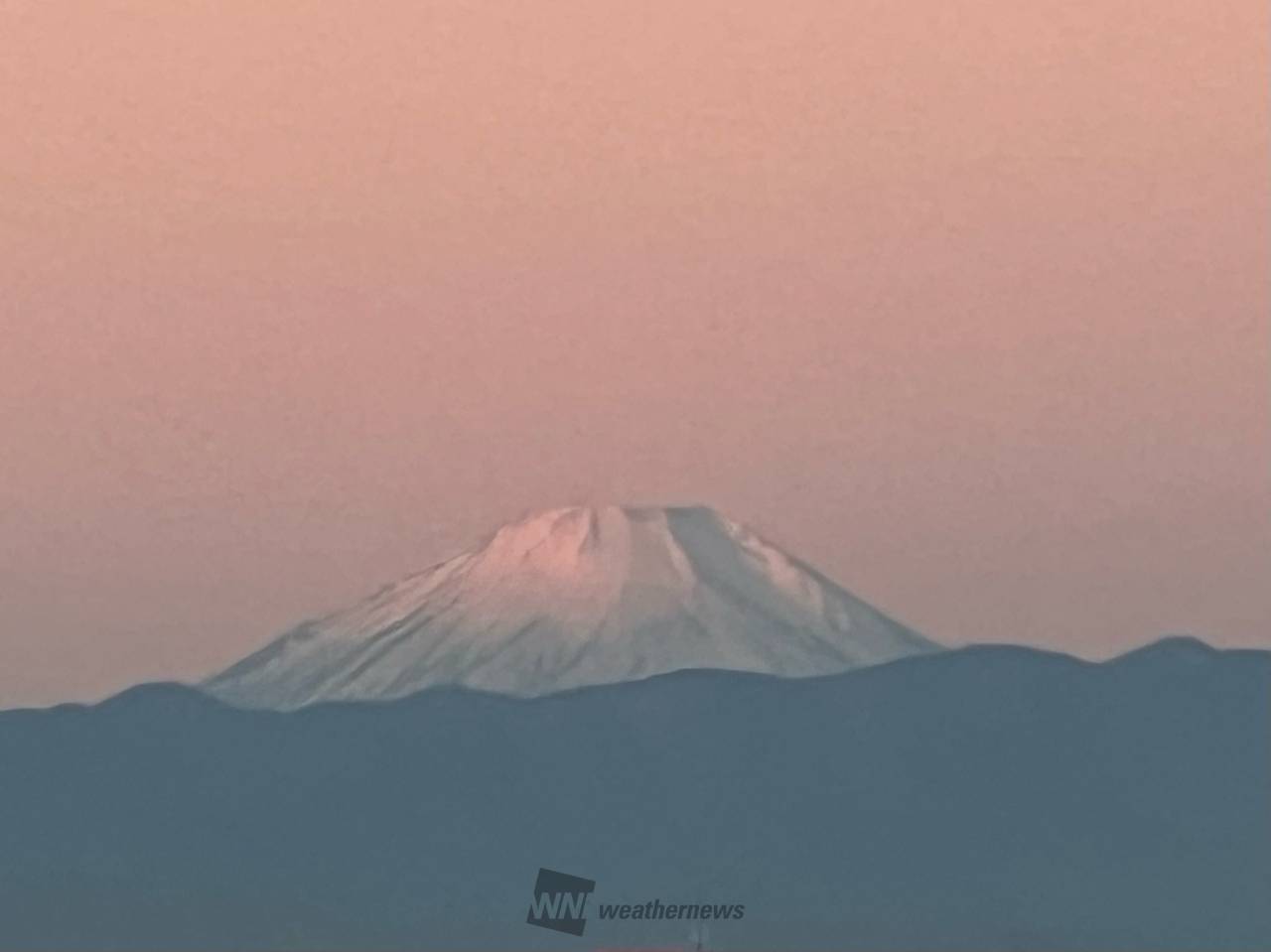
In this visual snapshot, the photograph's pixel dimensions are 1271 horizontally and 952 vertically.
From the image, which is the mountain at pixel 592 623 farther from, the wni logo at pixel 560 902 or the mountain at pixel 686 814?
the wni logo at pixel 560 902

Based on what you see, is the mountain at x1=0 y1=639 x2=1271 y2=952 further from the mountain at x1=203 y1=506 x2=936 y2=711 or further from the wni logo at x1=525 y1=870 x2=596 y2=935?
the mountain at x1=203 y1=506 x2=936 y2=711

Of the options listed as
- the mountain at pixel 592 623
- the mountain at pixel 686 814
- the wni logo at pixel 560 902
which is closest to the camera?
the wni logo at pixel 560 902

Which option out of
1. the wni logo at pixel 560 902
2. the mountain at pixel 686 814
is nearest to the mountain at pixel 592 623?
the mountain at pixel 686 814

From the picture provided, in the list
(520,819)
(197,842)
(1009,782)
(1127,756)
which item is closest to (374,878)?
(197,842)

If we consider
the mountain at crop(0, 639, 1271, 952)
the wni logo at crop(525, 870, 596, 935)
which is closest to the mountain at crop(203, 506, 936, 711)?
the mountain at crop(0, 639, 1271, 952)

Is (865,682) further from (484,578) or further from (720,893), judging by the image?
(720,893)
